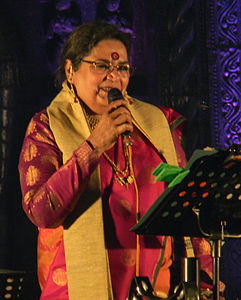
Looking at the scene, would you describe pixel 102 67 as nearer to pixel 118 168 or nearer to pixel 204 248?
pixel 118 168

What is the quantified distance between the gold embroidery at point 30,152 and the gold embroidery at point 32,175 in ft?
0.18

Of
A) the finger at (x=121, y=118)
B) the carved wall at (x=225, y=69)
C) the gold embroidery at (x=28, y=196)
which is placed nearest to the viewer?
the finger at (x=121, y=118)

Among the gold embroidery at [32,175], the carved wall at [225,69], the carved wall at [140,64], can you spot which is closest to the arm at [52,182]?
the gold embroidery at [32,175]

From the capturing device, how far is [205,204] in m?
2.11

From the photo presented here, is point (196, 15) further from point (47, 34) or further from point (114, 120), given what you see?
point (114, 120)

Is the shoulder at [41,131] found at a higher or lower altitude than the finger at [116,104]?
lower

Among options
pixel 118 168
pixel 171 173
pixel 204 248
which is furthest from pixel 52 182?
pixel 204 248

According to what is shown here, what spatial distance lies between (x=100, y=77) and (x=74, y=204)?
57cm

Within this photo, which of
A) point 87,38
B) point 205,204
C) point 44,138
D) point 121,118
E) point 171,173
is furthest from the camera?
point 87,38

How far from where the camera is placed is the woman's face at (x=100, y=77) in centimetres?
267

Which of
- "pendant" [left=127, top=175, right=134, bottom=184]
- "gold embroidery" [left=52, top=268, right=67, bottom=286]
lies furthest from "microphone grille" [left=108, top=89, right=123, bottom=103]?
"gold embroidery" [left=52, top=268, right=67, bottom=286]

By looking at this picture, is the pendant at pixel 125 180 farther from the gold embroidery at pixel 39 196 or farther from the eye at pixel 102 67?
the eye at pixel 102 67

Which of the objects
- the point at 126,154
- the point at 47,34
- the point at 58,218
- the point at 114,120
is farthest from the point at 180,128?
the point at 47,34

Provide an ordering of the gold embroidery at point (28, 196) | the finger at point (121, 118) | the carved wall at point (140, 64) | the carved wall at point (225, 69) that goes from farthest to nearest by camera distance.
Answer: the carved wall at point (225, 69)
the carved wall at point (140, 64)
the gold embroidery at point (28, 196)
the finger at point (121, 118)
